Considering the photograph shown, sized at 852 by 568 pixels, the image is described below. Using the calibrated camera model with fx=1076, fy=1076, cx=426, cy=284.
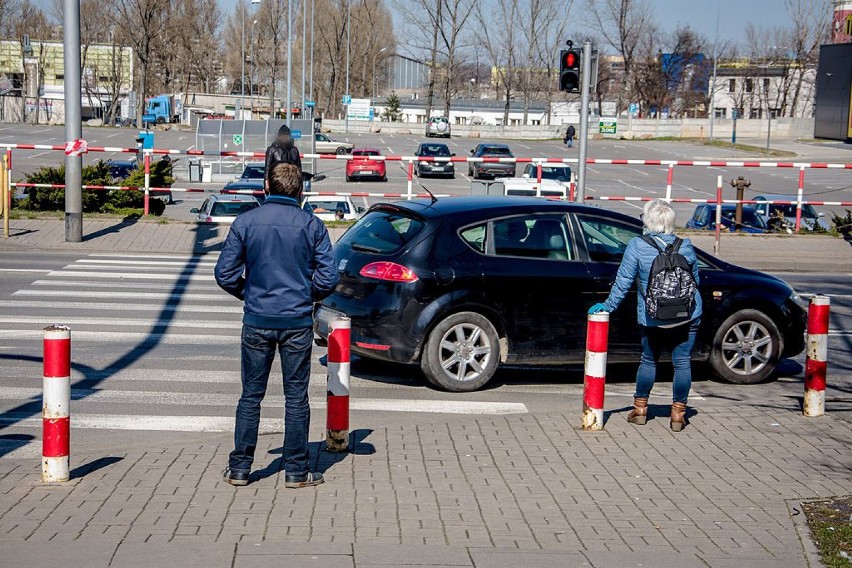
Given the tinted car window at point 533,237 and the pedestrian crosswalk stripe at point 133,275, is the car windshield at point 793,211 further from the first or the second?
the tinted car window at point 533,237

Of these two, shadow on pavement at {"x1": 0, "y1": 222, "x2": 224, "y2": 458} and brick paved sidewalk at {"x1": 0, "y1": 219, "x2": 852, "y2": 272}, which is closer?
shadow on pavement at {"x1": 0, "y1": 222, "x2": 224, "y2": 458}

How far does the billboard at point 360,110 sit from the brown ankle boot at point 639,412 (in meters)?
91.5

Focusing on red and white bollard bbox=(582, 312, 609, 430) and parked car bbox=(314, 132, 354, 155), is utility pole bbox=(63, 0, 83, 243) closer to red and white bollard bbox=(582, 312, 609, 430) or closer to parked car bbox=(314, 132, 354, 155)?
red and white bollard bbox=(582, 312, 609, 430)

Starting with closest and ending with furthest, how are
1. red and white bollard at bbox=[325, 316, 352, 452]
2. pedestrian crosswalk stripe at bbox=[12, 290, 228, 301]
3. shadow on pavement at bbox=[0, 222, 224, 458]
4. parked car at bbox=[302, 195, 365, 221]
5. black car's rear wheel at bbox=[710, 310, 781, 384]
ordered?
red and white bollard at bbox=[325, 316, 352, 452]
shadow on pavement at bbox=[0, 222, 224, 458]
black car's rear wheel at bbox=[710, 310, 781, 384]
pedestrian crosswalk stripe at bbox=[12, 290, 228, 301]
parked car at bbox=[302, 195, 365, 221]

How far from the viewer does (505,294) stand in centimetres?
919

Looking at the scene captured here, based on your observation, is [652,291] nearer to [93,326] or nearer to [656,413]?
[656,413]

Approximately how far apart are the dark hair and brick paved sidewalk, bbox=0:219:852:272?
12851 mm

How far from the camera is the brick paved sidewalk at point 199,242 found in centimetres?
1844

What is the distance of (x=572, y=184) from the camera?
20375 millimetres

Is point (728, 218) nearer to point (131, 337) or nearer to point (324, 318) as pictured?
point (131, 337)

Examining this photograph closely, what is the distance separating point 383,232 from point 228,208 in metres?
13.8

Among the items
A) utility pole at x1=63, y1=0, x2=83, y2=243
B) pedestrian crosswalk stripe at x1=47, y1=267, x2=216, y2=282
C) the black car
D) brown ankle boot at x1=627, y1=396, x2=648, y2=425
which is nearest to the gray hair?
brown ankle boot at x1=627, y1=396, x2=648, y2=425

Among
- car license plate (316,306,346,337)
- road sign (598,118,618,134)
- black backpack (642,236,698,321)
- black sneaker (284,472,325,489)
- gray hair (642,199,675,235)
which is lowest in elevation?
black sneaker (284,472,325,489)

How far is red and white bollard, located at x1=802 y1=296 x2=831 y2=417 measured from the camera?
8234 millimetres
